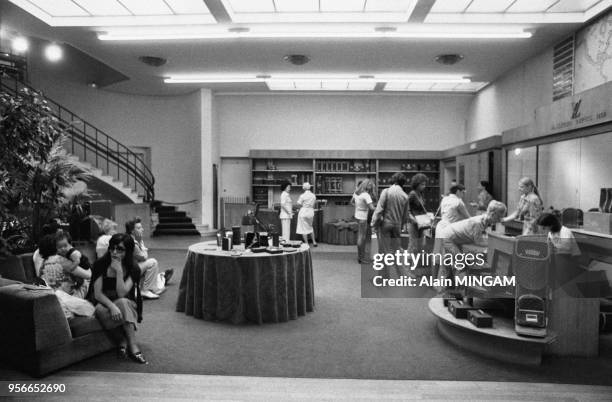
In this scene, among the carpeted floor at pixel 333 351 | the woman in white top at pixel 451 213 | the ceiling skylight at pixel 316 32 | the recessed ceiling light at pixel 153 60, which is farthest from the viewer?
the recessed ceiling light at pixel 153 60

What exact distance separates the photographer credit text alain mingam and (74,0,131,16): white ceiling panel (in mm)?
5733

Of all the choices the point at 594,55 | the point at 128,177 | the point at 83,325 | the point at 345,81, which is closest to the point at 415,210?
the point at 594,55

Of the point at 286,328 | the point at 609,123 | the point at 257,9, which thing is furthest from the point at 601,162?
the point at 257,9

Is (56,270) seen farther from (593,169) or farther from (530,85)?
(530,85)

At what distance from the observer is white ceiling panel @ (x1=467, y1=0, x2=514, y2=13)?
6.54 meters

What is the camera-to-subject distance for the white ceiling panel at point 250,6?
6594 millimetres

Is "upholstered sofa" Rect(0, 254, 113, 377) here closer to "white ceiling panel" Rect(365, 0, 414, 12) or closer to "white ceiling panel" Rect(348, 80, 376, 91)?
"white ceiling panel" Rect(365, 0, 414, 12)

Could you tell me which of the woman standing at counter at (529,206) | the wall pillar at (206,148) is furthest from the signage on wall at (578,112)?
the wall pillar at (206,148)

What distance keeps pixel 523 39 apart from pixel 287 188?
17.5 feet

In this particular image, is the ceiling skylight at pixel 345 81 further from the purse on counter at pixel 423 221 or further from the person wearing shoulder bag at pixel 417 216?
the purse on counter at pixel 423 221

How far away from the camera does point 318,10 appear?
696 cm

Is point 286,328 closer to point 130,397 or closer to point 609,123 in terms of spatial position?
point 130,397

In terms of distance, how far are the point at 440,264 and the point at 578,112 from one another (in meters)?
2.85

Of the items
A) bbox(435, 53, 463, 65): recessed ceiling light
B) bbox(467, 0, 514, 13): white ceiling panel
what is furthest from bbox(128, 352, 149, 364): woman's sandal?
bbox(435, 53, 463, 65): recessed ceiling light
